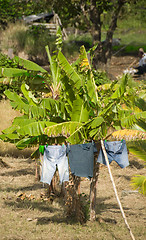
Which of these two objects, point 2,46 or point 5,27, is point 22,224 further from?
point 5,27

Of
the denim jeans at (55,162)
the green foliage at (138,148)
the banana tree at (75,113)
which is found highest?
the banana tree at (75,113)

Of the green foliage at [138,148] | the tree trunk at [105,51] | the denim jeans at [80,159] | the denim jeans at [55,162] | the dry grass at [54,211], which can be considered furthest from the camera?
the tree trunk at [105,51]

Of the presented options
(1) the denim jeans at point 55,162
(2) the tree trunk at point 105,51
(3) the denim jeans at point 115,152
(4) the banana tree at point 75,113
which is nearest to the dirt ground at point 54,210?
(3) the denim jeans at point 115,152

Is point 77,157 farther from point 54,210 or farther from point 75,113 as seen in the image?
point 54,210

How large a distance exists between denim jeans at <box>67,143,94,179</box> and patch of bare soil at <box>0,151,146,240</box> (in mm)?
1357

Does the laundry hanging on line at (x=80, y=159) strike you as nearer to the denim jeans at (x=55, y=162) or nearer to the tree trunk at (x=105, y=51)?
the denim jeans at (x=55, y=162)

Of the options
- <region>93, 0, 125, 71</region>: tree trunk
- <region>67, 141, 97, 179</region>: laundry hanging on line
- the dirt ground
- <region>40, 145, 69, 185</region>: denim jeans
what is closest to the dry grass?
the dirt ground

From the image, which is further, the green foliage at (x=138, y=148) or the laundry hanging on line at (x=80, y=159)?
the laundry hanging on line at (x=80, y=159)

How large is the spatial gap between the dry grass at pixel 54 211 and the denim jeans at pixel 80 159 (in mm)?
1357

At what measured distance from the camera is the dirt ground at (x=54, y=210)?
7266mm

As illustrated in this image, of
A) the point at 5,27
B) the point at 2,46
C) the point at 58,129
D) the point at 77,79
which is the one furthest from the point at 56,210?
the point at 5,27

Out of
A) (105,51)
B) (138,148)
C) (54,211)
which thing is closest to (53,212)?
(54,211)

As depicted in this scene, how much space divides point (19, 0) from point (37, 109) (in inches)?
756

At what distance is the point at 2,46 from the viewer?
22656 mm
